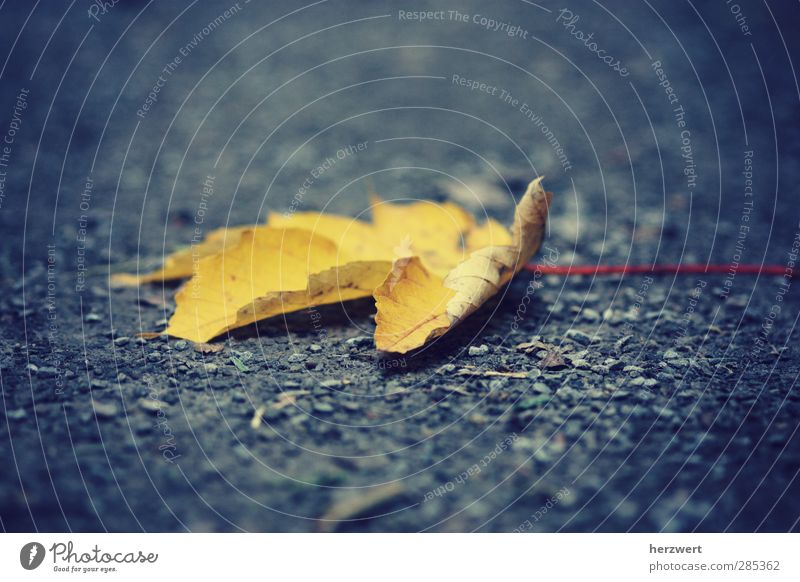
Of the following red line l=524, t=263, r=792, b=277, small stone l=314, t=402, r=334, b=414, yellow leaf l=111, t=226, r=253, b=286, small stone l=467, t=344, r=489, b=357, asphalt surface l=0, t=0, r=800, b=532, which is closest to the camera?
asphalt surface l=0, t=0, r=800, b=532

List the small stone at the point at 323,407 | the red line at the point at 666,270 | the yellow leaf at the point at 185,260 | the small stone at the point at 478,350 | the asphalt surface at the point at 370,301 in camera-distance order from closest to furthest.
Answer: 1. the asphalt surface at the point at 370,301
2. the small stone at the point at 323,407
3. the small stone at the point at 478,350
4. the yellow leaf at the point at 185,260
5. the red line at the point at 666,270

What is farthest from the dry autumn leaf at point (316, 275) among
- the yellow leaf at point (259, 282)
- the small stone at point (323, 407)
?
the small stone at point (323, 407)

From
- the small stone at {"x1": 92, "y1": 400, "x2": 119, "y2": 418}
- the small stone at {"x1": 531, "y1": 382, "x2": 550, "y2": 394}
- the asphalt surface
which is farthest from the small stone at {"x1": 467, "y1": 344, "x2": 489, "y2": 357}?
the small stone at {"x1": 92, "y1": 400, "x2": 119, "y2": 418}

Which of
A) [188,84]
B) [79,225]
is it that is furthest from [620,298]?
[188,84]

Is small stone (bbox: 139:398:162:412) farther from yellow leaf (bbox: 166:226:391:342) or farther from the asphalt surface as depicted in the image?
yellow leaf (bbox: 166:226:391:342)

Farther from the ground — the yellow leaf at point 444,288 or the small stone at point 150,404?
the yellow leaf at point 444,288

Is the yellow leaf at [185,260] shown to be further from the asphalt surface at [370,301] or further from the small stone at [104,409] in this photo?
the small stone at [104,409]

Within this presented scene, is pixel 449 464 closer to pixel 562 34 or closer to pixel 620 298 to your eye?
pixel 620 298
